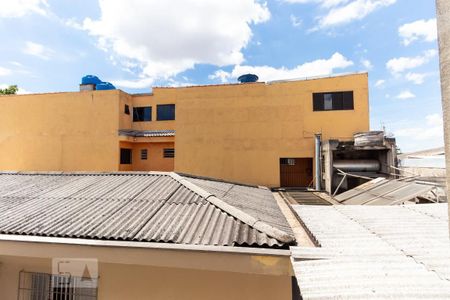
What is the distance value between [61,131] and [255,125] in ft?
57.9

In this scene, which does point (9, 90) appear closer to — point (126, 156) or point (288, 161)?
point (126, 156)

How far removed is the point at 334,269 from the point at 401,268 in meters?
0.81

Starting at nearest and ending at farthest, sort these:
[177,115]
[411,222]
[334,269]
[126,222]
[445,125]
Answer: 1. [445,125]
2. [334,269]
3. [126,222]
4. [411,222]
5. [177,115]

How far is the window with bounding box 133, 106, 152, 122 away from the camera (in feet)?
77.5

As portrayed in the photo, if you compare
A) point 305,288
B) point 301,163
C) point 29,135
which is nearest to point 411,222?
point 305,288

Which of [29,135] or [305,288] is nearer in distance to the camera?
[305,288]

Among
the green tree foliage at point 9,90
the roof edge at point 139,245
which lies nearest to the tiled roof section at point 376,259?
the roof edge at point 139,245

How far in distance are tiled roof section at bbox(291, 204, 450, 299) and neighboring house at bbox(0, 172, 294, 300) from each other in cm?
52

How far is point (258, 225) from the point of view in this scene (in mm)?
3979

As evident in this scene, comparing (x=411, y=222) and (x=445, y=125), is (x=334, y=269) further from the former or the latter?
(x=411, y=222)

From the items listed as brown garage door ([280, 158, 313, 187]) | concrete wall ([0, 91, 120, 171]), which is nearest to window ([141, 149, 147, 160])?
concrete wall ([0, 91, 120, 171])

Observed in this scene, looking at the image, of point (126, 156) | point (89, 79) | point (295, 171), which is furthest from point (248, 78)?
point (89, 79)

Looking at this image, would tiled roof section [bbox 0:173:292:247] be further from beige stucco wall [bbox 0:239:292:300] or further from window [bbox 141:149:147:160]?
window [bbox 141:149:147:160]

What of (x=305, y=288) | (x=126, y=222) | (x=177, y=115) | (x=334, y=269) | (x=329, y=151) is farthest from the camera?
(x=177, y=115)
